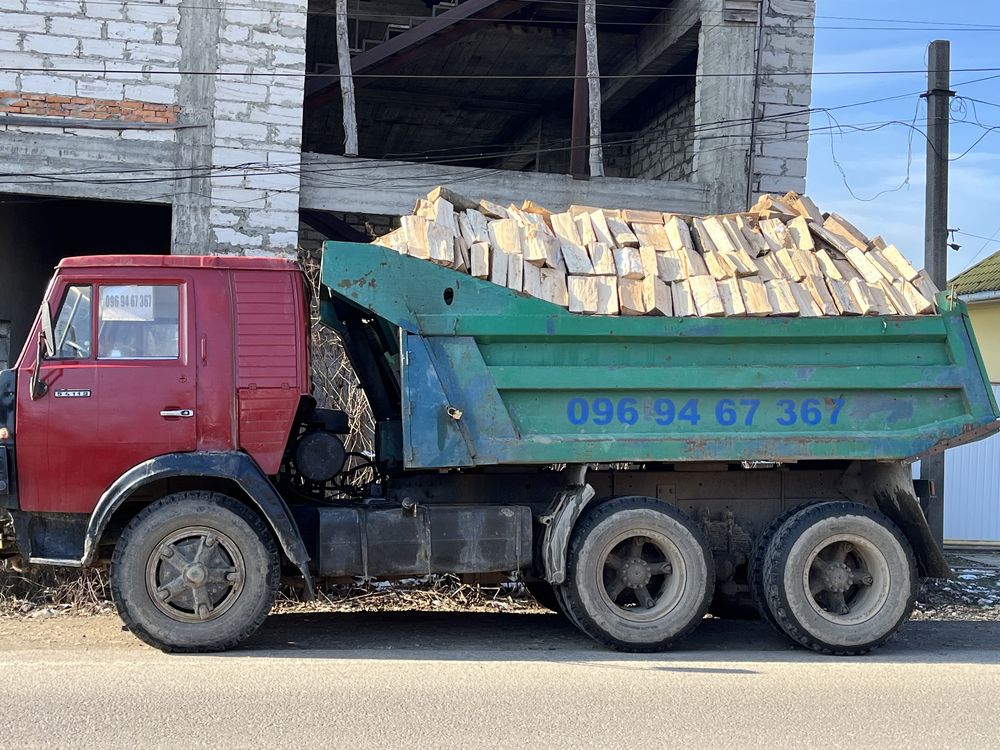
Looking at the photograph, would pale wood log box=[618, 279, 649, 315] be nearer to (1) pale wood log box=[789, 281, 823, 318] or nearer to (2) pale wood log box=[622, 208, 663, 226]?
(2) pale wood log box=[622, 208, 663, 226]

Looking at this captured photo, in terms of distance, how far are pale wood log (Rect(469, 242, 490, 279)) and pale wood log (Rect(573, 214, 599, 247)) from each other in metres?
0.82

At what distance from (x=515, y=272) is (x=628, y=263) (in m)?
0.83

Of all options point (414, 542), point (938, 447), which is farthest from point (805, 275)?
point (414, 542)

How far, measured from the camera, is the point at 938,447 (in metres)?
7.56

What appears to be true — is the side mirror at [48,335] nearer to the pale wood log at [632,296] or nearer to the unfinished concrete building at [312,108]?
the pale wood log at [632,296]

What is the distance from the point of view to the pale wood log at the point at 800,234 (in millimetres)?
8023

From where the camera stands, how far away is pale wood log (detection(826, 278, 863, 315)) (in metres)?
7.48

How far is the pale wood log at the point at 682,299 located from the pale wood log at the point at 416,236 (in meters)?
1.67

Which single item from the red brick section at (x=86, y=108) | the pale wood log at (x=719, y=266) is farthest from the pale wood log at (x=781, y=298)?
the red brick section at (x=86, y=108)

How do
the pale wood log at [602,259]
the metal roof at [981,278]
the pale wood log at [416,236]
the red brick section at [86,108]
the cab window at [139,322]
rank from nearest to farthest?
1. the cab window at [139,322]
2. the pale wood log at [416,236]
3. the pale wood log at [602,259]
4. the red brick section at [86,108]
5. the metal roof at [981,278]

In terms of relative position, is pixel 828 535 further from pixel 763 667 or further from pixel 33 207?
pixel 33 207

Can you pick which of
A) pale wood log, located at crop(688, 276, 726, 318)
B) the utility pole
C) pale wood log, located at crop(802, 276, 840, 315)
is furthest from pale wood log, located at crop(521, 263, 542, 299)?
the utility pole

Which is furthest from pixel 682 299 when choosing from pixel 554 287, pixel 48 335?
pixel 48 335

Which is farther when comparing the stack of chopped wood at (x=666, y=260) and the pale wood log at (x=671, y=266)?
the pale wood log at (x=671, y=266)
